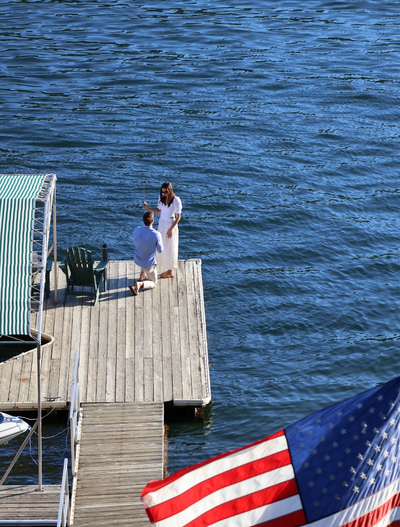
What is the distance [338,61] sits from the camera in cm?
3488

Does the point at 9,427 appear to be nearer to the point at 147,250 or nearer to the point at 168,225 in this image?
the point at 147,250

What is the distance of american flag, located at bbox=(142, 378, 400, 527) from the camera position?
640cm

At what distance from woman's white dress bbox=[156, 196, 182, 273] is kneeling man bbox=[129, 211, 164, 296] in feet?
0.87

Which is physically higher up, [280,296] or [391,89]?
[391,89]

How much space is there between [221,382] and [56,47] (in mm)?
24442

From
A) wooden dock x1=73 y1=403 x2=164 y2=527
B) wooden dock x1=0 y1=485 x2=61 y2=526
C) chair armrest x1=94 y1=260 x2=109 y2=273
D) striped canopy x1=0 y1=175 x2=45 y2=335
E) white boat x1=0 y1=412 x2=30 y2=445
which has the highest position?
striped canopy x1=0 y1=175 x2=45 y2=335

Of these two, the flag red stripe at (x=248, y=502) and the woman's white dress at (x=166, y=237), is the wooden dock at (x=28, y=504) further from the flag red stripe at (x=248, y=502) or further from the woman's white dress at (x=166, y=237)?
the woman's white dress at (x=166, y=237)

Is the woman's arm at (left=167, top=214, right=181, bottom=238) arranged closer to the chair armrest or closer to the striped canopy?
the chair armrest

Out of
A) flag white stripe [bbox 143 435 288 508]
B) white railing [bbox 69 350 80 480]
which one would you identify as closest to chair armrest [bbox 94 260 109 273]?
white railing [bbox 69 350 80 480]

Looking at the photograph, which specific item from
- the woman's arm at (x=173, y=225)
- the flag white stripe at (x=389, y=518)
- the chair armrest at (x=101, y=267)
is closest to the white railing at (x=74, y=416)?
the chair armrest at (x=101, y=267)

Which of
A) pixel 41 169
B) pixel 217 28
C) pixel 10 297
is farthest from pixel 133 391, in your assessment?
pixel 217 28

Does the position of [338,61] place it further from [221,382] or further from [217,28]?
[221,382]

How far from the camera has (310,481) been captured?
6.52 meters

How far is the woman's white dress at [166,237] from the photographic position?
16531 millimetres
